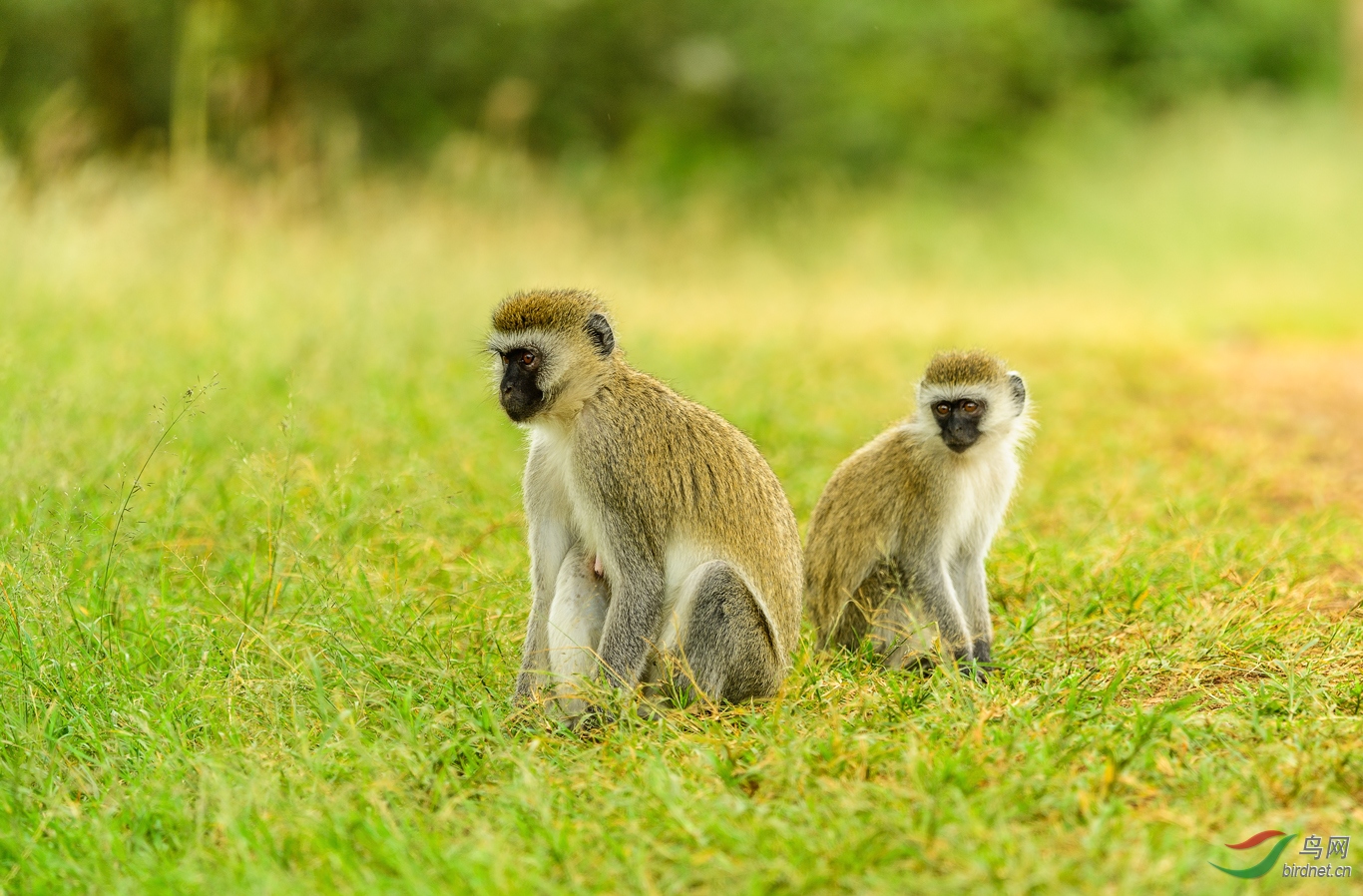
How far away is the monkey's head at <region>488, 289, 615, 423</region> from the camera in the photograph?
4.00m

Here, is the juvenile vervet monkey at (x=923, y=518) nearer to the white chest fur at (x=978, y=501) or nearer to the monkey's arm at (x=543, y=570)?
the white chest fur at (x=978, y=501)

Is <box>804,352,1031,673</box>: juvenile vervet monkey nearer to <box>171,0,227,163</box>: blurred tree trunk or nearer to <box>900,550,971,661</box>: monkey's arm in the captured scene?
<box>900,550,971,661</box>: monkey's arm

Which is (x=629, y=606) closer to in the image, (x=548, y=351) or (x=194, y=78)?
(x=548, y=351)

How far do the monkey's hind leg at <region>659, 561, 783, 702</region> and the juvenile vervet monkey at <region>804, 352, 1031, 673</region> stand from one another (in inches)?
25.3

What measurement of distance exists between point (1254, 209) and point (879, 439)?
15365 mm

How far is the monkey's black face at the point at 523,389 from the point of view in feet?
13.1

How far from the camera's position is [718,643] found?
3793 mm

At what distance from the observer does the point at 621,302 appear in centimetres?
1211

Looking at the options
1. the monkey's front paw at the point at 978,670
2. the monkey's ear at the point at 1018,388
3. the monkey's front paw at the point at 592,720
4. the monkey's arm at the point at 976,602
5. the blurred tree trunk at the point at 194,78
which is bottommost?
the monkey's front paw at the point at 592,720

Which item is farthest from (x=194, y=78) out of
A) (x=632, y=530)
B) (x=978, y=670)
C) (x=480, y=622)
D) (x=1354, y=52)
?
(x=1354, y=52)

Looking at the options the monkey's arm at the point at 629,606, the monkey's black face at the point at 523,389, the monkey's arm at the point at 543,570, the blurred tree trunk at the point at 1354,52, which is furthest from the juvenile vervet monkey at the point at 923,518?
the blurred tree trunk at the point at 1354,52

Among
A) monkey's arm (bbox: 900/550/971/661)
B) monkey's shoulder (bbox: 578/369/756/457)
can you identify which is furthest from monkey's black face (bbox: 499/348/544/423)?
monkey's arm (bbox: 900/550/971/661)

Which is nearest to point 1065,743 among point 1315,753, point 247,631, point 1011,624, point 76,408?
point 1315,753

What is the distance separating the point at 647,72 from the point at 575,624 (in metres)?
16.7
